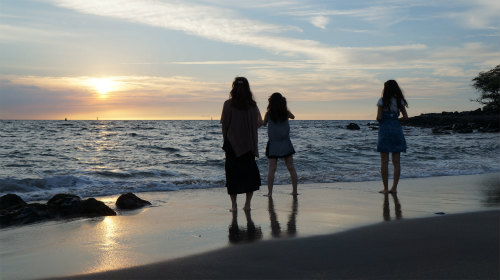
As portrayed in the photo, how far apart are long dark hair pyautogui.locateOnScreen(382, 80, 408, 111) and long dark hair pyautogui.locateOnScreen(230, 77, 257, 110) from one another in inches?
Result: 115

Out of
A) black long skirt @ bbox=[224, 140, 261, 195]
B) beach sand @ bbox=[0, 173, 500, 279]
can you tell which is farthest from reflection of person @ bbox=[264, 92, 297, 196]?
black long skirt @ bbox=[224, 140, 261, 195]

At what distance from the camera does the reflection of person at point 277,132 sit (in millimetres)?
7930

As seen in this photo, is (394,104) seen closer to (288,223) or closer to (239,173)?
(239,173)

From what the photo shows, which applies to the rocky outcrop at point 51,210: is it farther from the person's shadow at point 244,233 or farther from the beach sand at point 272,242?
the person's shadow at point 244,233

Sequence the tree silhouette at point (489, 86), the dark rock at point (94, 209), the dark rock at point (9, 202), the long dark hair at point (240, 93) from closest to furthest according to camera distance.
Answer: the dark rock at point (94, 209) < the long dark hair at point (240, 93) < the dark rock at point (9, 202) < the tree silhouette at point (489, 86)

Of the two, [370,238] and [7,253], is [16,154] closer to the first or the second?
[7,253]

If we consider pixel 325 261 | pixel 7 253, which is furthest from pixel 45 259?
pixel 325 261

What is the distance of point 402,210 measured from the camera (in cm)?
630

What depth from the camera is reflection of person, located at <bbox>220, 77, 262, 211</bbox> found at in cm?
625

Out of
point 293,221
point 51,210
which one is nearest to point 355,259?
point 293,221

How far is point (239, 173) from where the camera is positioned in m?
6.35

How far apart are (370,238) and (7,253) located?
3422 millimetres

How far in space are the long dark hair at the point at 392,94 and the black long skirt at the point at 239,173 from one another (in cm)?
296

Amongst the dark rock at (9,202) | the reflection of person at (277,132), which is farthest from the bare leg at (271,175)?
the dark rock at (9,202)
